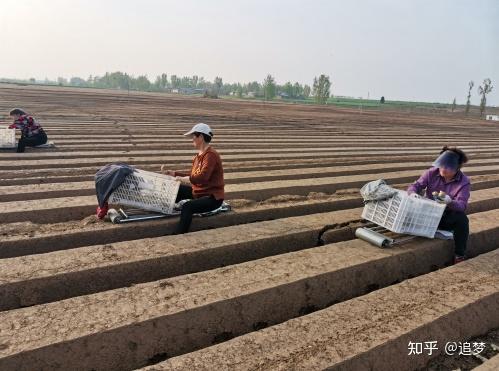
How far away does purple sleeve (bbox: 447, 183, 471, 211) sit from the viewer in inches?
159

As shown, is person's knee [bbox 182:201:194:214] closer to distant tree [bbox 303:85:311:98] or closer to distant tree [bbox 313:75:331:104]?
distant tree [bbox 313:75:331:104]

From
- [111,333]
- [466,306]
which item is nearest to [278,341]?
[111,333]

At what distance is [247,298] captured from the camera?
2.97 metres

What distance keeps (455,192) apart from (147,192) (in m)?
3.28

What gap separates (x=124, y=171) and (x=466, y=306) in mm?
3369

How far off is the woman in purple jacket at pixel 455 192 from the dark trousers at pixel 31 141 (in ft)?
24.2

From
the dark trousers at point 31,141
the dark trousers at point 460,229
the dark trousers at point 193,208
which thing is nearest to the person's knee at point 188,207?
the dark trousers at point 193,208

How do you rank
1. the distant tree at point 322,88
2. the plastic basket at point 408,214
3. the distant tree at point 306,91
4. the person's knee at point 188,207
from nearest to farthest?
the plastic basket at point 408,214 → the person's knee at point 188,207 → the distant tree at point 322,88 → the distant tree at point 306,91

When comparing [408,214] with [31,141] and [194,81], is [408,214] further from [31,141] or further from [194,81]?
[194,81]

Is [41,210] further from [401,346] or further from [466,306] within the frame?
[466,306]

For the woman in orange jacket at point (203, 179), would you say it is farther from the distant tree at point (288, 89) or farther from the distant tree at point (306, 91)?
the distant tree at point (306, 91)

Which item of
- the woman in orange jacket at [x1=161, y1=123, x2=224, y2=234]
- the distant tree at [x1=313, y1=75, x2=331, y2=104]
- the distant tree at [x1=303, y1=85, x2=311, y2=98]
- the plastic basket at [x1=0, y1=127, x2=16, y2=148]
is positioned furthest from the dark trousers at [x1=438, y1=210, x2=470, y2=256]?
the distant tree at [x1=303, y1=85, x2=311, y2=98]

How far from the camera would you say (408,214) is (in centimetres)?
404

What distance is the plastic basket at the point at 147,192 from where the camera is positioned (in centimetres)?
435
